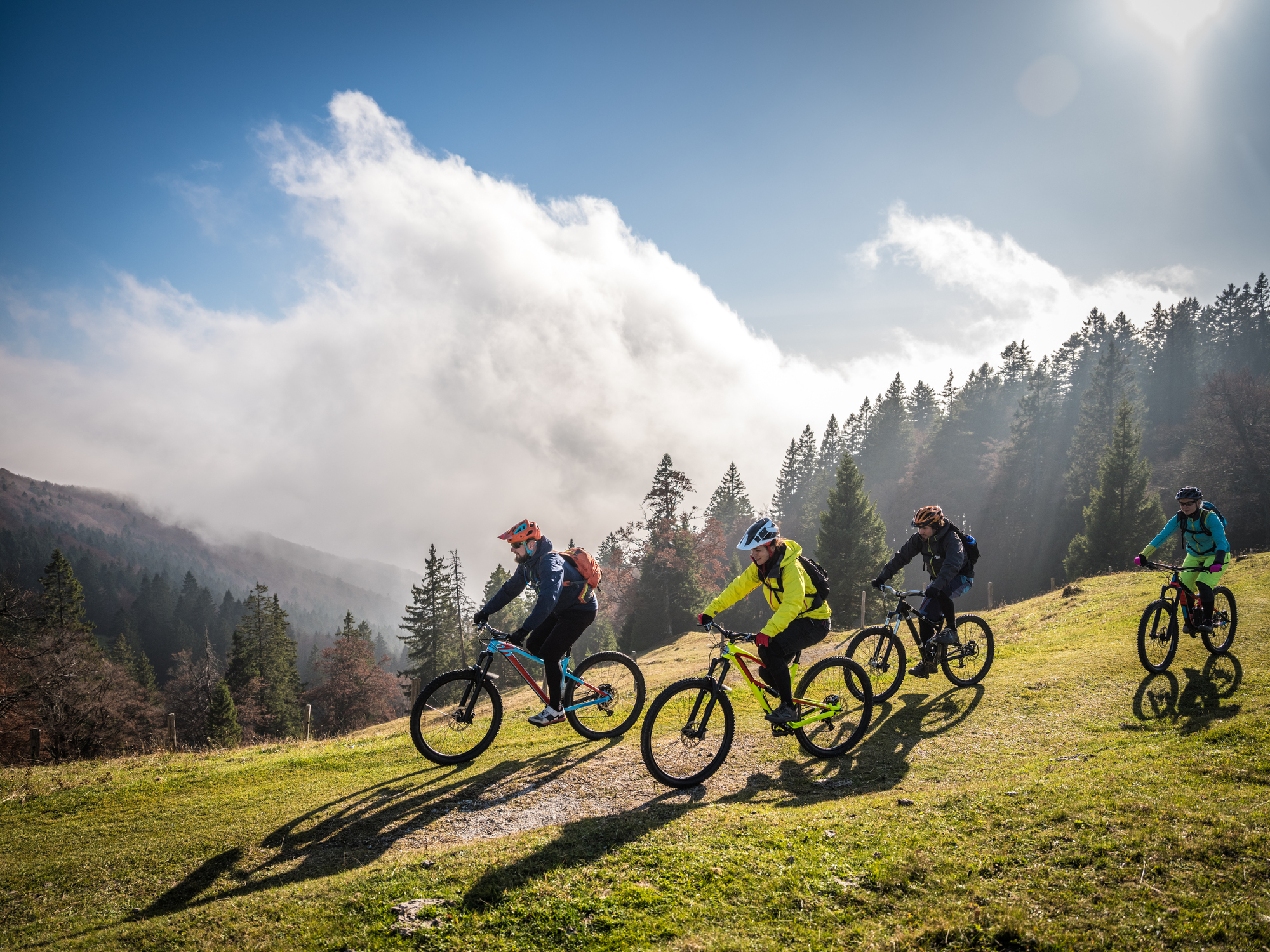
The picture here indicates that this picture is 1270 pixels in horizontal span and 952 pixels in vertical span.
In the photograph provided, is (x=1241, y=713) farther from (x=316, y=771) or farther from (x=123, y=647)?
(x=123, y=647)

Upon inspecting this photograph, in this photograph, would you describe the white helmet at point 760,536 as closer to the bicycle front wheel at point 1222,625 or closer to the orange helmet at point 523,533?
the orange helmet at point 523,533

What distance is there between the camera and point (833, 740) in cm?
734

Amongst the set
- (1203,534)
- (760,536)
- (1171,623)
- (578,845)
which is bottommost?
(578,845)

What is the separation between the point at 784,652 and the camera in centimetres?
674

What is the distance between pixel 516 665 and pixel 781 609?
12.3 feet

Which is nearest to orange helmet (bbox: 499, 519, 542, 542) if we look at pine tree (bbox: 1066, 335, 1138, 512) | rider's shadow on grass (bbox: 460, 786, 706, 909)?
rider's shadow on grass (bbox: 460, 786, 706, 909)

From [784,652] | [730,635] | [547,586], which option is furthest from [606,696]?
[784,652]

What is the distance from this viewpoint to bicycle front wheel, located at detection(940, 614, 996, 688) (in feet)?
31.8

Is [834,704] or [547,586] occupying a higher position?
[547,586]

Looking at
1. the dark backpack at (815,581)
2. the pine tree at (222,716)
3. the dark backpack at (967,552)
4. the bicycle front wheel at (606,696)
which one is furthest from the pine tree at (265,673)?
the dark backpack at (967,552)

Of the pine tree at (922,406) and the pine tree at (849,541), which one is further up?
the pine tree at (922,406)

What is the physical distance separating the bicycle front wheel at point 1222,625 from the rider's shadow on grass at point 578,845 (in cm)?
977

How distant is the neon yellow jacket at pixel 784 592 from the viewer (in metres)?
6.48

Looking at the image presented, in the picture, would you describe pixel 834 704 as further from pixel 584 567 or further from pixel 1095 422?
pixel 1095 422
